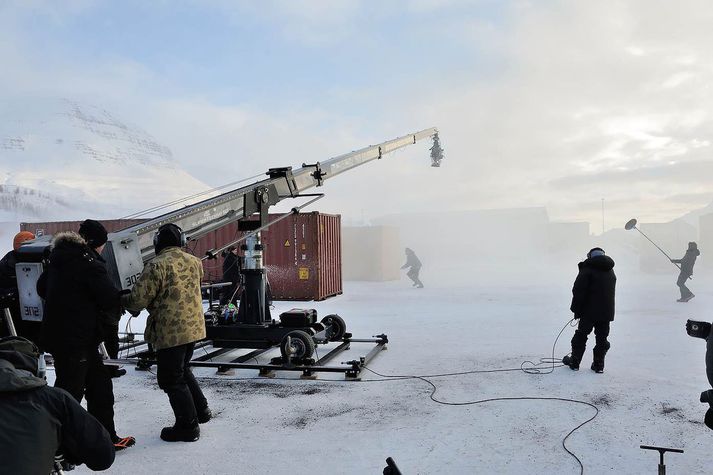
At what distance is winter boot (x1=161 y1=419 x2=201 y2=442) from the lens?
15.2 ft

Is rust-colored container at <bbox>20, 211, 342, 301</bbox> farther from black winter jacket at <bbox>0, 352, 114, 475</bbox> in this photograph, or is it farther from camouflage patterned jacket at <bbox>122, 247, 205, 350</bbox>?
black winter jacket at <bbox>0, 352, 114, 475</bbox>

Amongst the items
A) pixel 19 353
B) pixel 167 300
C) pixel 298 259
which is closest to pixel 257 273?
pixel 167 300

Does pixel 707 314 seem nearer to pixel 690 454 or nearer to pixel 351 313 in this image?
pixel 351 313

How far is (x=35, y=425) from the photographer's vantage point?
188 centimetres

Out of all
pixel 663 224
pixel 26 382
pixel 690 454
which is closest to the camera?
pixel 26 382

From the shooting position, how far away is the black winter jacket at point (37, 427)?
6.03 ft

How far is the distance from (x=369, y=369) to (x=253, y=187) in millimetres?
2970

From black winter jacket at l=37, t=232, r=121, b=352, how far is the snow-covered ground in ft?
3.52

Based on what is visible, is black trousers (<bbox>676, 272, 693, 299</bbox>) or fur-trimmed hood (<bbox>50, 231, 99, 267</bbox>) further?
black trousers (<bbox>676, 272, 693, 299</bbox>)

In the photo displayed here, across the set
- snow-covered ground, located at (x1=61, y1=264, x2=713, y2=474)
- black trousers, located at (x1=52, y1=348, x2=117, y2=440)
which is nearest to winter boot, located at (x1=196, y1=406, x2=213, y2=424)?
snow-covered ground, located at (x1=61, y1=264, x2=713, y2=474)

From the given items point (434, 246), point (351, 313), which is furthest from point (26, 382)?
point (434, 246)

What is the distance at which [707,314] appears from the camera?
12.6 m

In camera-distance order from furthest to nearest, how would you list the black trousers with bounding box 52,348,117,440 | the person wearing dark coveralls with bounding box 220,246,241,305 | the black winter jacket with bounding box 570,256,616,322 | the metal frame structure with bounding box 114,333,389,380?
the person wearing dark coveralls with bounding box 220,246,241,305 < the black winter jacket with bounding box 570,256,616,322 < the metal frame structure with bounding box 114,333,389,380 < the black trousers with bounding box 52,348,117,440

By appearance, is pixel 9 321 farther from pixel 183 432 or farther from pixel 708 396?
pixel 708 396
